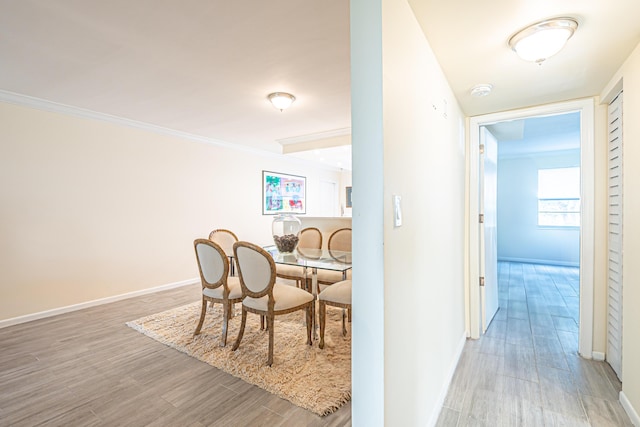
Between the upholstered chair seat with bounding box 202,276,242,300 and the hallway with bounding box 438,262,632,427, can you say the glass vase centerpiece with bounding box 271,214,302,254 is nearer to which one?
the upholstered chair seat with bounding box 202,276,242,300

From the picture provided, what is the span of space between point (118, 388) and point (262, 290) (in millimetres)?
1122

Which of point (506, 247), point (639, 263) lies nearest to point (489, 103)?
point (639, 263)

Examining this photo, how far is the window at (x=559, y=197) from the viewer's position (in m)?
6.06

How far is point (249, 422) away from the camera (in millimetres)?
1650

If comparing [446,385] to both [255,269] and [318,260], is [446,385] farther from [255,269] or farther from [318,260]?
[255,269]

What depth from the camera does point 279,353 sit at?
7.88 ft

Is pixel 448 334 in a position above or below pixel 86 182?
below

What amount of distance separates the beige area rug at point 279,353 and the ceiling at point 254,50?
216cm

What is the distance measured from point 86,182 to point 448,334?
4229 mm

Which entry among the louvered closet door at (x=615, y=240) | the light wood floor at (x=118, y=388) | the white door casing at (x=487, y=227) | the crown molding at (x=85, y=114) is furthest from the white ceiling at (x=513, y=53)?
the crown molding at (x=85, y=114)

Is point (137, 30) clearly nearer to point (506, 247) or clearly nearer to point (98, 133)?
point (98, 133)

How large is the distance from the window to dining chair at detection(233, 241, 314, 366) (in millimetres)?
6333

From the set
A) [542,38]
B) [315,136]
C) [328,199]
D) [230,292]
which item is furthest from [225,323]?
[328,199]

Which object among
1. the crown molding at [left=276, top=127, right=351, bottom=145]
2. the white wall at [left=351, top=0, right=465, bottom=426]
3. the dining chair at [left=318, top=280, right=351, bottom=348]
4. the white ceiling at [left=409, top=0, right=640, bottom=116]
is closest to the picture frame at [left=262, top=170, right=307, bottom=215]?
the crown molding at [left=276, top=127, right=351, bottom=145]
